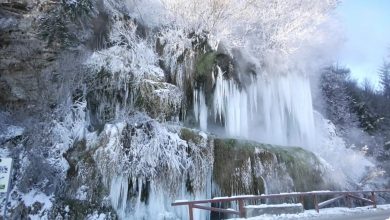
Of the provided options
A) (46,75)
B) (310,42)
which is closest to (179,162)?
(46,75)

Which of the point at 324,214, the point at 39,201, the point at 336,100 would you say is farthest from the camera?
the point at 336,100

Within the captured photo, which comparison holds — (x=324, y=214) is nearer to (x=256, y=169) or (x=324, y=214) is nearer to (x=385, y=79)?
(x=256, y=169)

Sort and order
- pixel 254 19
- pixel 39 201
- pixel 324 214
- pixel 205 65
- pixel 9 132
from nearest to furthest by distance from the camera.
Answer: pixel 39 201, pixel 9 132, pixel 324 214, pixel 205 65, pixel 254 19

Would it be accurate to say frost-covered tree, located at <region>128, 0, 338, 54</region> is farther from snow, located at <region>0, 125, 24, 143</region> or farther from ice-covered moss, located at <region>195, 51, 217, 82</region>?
snow, located at <region>0, 125, 24, 143</region>

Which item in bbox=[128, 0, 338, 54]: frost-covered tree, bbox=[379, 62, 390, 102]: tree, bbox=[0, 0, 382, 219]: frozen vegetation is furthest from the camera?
bbox=[379, 62, 390, 102]: tree

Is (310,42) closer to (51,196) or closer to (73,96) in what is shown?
(73,96)

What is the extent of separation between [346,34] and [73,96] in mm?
21619

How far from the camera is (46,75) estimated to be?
1280 centimetres

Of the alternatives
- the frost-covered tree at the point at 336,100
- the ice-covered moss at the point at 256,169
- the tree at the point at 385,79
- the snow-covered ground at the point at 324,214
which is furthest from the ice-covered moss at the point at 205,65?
the tree at the point at 385,79

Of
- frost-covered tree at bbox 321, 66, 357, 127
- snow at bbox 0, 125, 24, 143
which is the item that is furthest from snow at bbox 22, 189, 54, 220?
frost-covered tree at bbox 321, 66, 357, 127

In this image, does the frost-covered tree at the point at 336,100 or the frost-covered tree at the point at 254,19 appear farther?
the frost-covered tree at the point at 336,100

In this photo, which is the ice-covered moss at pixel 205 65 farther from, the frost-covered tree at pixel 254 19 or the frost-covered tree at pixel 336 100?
the frost-covered tree at pixel 336 100

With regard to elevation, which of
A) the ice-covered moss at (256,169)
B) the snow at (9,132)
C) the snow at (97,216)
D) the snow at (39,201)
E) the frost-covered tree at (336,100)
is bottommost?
the snow at (97,216)

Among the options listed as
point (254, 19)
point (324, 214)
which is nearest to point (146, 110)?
point (324, 214)
